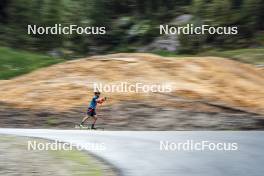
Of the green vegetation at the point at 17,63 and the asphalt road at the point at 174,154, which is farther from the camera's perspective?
the green vegetation at the point at 17,63

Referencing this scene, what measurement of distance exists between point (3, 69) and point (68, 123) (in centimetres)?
1309

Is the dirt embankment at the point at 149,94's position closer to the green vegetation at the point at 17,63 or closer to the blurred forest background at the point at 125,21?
the green vegetation at the point at 17,63

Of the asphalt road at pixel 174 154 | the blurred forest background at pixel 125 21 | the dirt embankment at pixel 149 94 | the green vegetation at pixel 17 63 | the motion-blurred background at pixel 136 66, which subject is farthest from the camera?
the blurred forest background at pixel 125 21

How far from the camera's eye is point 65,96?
22625 millimetres

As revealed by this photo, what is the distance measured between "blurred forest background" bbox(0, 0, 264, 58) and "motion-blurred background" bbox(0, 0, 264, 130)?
7 cm

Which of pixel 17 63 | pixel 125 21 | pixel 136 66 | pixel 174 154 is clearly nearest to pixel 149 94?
pixel 136 66

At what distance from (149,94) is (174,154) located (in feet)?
33.9

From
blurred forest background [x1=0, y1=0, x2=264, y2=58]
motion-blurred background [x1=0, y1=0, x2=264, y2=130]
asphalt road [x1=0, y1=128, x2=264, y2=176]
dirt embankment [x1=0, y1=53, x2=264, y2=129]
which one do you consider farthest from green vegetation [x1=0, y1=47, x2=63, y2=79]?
asphalt road [x1=0, y1=128, x2=264, y2=176]

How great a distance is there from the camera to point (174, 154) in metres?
11.9

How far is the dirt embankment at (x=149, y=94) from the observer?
19281 millimetres

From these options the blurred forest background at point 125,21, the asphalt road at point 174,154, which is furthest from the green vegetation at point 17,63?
the asphalt road at point 174,154

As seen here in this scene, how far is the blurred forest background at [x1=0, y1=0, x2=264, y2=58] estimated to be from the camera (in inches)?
1516

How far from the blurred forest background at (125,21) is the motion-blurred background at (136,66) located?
71 millimetres

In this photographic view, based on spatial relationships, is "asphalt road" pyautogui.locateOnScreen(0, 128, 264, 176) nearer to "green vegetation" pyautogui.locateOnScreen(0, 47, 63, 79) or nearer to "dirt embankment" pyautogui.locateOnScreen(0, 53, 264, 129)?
"dirt embankment" pyautogui.locateOnScreen(0, 53, 264, 129)
